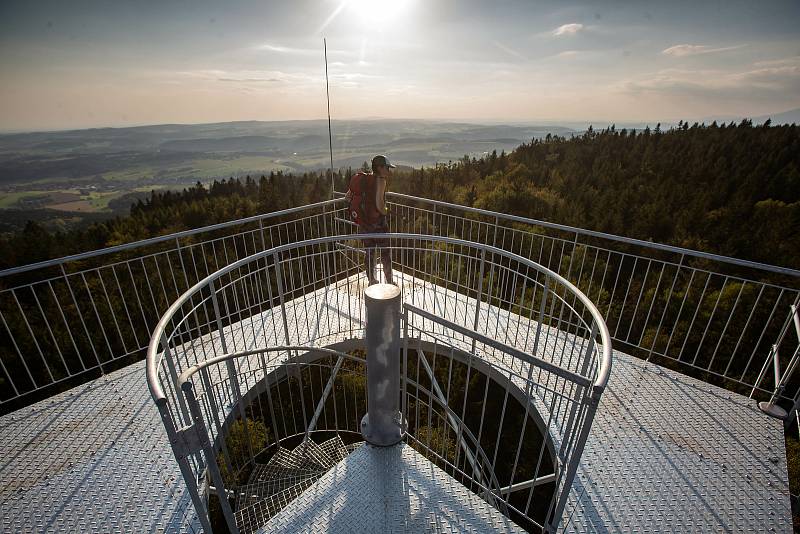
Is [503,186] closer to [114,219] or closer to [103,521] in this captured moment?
[103,521]

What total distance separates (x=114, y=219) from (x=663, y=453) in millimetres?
45604

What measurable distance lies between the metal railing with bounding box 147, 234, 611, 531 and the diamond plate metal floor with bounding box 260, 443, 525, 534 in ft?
0.88

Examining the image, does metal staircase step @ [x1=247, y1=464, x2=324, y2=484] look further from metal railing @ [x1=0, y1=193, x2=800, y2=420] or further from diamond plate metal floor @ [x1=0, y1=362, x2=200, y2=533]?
metal railing @ [x1=0, y1=193, x2=800, y2=420]

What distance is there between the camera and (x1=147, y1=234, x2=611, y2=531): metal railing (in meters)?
2.46

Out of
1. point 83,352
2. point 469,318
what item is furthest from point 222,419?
point 83,352

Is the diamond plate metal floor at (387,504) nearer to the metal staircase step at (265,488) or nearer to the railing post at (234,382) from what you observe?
the metal staircase step at (265,488)

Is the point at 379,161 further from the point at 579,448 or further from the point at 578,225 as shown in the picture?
the point at 578,225

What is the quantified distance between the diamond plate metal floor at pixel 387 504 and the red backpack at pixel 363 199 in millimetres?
3633

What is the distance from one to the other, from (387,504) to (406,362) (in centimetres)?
108

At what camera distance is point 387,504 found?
2.93m

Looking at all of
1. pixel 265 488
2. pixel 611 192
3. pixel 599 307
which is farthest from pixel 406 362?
pixel 611 192

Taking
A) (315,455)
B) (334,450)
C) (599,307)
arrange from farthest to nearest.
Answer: (599,307), (334,450), (315,455)

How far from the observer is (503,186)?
29172 mm

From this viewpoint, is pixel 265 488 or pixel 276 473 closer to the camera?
pixel 265 488
